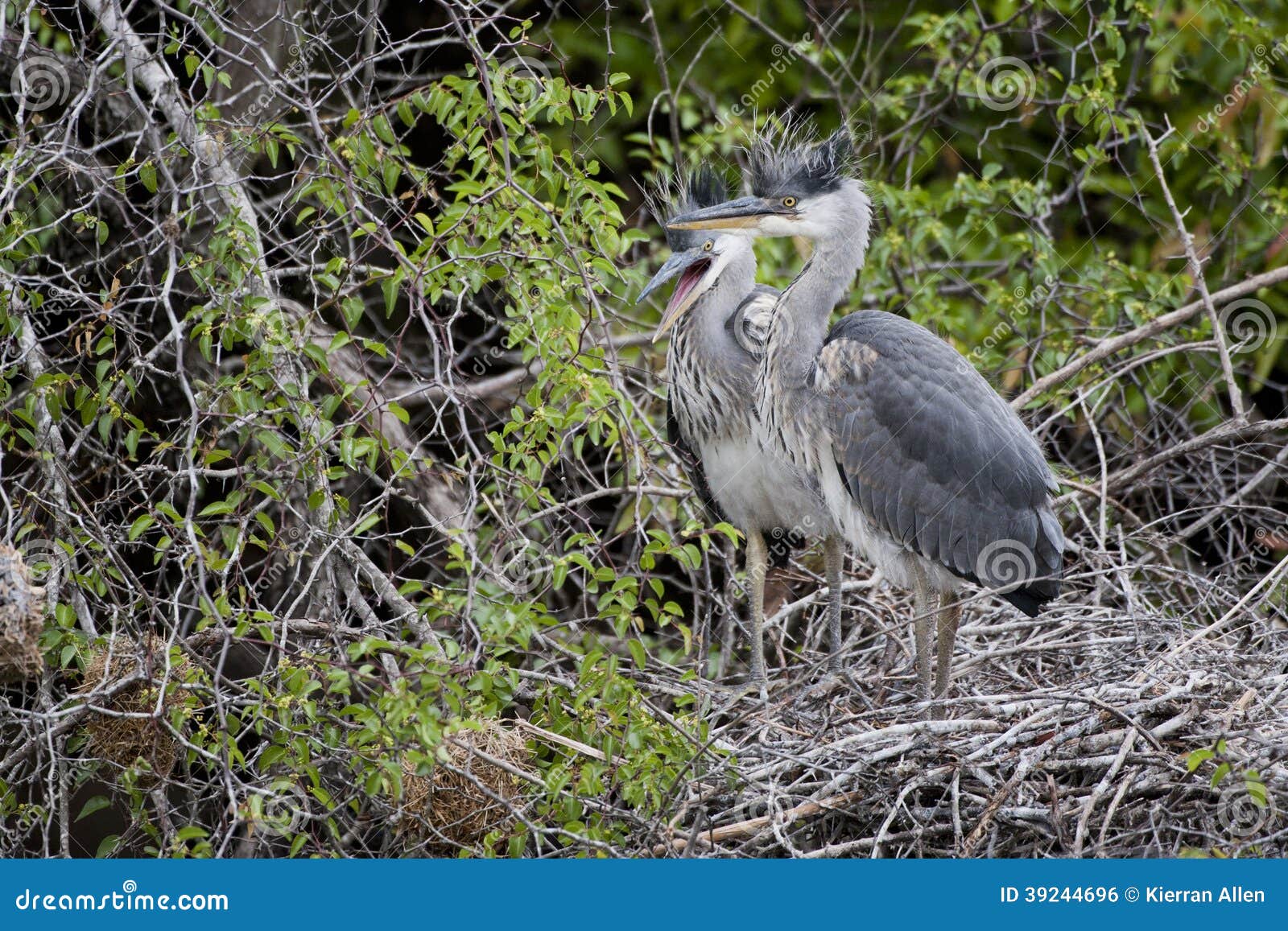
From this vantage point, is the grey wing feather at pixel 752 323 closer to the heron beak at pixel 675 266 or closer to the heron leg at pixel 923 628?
the heron beak at pixel 675 266

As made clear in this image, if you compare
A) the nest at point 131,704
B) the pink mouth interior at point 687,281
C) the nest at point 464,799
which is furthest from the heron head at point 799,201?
the nest at point 131,704

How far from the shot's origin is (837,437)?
3.88 metres

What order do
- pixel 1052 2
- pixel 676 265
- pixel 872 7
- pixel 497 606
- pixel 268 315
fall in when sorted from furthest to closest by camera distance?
1. pixel 872 7
2. pixel 1052 2
3. pixel 676 265
4. pixel 268 315
5. pixel 497 606

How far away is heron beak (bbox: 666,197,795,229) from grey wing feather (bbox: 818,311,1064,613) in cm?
53

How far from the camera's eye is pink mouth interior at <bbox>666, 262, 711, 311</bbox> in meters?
4.42

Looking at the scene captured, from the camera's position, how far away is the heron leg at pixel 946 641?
3.86 m

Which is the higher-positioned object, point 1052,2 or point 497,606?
point 1052,2

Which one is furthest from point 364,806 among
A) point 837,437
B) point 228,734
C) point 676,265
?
point 676,265

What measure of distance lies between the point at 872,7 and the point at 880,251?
66.4 inches

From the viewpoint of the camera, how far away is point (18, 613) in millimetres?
2709

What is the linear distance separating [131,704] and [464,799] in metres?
0.81

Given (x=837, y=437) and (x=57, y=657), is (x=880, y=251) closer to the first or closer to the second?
(x=837, y=437)

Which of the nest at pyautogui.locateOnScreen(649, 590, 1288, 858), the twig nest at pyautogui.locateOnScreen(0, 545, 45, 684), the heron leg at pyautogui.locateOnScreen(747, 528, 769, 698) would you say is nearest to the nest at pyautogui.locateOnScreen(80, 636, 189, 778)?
the twig nest at pyautogui.locateOnScreen(0, 545, 45, 684)

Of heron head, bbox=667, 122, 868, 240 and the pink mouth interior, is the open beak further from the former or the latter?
heron head, bbox=667, 122, 868, 240
